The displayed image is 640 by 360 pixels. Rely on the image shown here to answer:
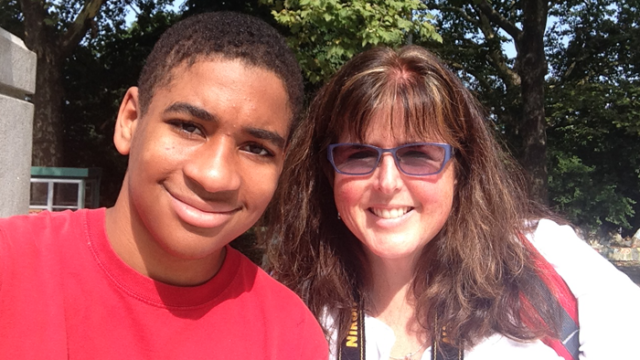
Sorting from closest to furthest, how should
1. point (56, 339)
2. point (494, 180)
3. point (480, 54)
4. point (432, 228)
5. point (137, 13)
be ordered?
1. point (56, 339)
2. point (432, 228)
3. point (494, 180)
4. point (137, 13)
5. point (480, 54)

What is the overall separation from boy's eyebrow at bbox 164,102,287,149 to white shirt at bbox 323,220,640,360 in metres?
1.07

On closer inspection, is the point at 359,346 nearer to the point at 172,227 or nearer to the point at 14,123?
the point at 172,227

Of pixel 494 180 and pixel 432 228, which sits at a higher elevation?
pixel 494 180

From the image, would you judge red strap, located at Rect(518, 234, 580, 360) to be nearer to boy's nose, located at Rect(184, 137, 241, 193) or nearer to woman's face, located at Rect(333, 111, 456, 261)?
woman's face, located at Rect(333, 111, 456, 261)

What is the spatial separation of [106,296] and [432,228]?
1279 mm

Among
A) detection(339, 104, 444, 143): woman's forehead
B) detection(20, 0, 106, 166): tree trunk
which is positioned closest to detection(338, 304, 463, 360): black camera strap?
detection(339, 104, 444, 143): woman's forehead

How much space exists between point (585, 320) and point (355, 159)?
3.39 ft

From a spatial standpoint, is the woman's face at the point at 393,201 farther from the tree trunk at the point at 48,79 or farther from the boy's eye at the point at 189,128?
the tree trunk at the point at 48,79

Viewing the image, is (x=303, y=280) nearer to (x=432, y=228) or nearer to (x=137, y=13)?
(x=432, y=228)

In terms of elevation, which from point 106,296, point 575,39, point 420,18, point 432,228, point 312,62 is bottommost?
point 106,296

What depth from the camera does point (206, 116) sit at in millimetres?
1479

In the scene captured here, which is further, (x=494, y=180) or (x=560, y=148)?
(x=560, y=148)

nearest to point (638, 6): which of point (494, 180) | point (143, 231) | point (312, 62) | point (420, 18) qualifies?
point (420, 18)

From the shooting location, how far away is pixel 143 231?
5.16 ft
